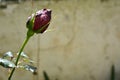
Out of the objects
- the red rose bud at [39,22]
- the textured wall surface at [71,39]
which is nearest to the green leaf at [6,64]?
the red rose bud at [39,22]

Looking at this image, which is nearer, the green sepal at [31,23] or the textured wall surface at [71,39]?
the green sepal at [31,23]

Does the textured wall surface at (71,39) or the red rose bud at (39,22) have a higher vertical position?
the red rose bud at (39,22)

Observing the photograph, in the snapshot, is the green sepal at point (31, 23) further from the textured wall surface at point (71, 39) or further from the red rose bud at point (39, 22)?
the textured wall surface at point (71, 39)

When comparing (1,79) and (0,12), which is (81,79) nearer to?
(1,79)

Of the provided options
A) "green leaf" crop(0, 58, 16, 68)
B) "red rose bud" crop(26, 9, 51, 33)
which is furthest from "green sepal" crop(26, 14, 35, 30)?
"green leaf" crop(0, 58, 16, 68)

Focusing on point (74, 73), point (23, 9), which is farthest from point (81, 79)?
point (23, 9)

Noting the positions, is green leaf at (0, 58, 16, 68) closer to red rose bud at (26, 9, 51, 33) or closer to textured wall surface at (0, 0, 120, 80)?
red rose bud at (26, 9, 51, 33)

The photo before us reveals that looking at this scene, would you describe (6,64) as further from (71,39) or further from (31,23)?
(71,39)

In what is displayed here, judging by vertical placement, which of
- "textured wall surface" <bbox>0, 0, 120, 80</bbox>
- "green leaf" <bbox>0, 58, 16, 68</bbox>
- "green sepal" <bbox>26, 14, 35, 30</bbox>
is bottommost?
"textured wall surface" <bbox>0, 0, 120, 80</bbox>
